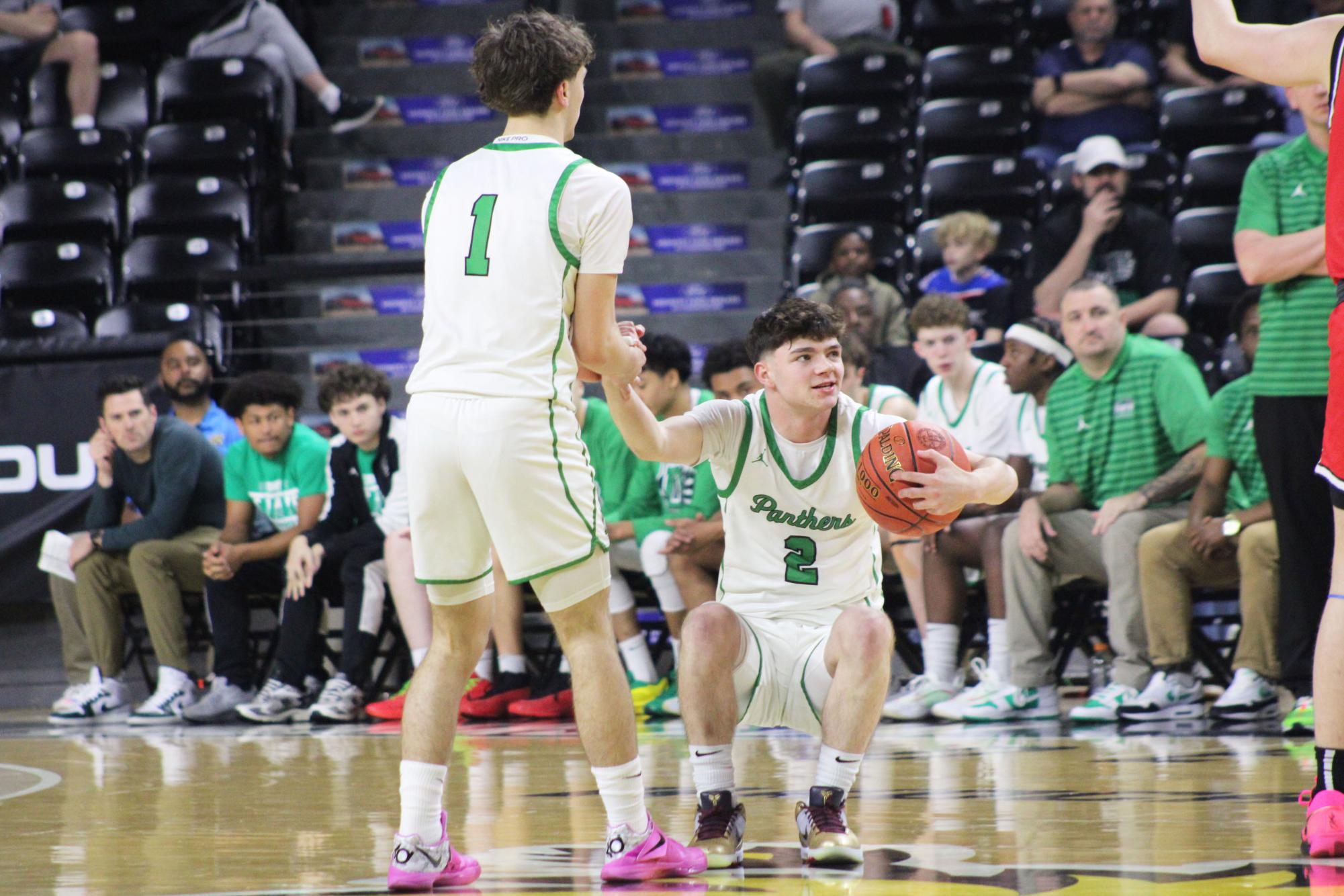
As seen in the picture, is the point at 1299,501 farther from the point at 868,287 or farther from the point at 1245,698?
the point at 868,287

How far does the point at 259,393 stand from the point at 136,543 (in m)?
Result: 0.93

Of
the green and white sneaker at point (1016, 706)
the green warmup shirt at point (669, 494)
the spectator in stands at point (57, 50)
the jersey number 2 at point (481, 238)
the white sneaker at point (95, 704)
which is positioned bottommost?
the white sneaker at point (95, 704)

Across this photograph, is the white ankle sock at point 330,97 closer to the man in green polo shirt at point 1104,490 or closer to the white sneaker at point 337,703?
the white sneaker at point 337,703

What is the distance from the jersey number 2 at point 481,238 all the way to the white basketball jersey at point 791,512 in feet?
2.37

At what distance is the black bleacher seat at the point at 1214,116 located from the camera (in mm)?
8891

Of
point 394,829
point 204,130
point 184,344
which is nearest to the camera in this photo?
point 394,829

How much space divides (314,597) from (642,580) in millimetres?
1509

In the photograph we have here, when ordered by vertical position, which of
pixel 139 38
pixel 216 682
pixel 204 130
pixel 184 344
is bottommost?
pixel 216 682

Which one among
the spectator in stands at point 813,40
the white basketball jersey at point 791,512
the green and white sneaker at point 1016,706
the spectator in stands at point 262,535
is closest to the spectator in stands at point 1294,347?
the green and white sneaker at point 1016,706

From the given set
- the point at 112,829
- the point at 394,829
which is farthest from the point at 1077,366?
the point at 112,829

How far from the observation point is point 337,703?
6.85 metres

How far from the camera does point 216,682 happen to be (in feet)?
23.6

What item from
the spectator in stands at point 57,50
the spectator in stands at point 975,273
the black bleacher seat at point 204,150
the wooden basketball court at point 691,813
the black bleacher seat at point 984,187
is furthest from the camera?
the spectator in stands at point 57,50

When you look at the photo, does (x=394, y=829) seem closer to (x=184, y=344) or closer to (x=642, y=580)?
(x=642, y=580)
